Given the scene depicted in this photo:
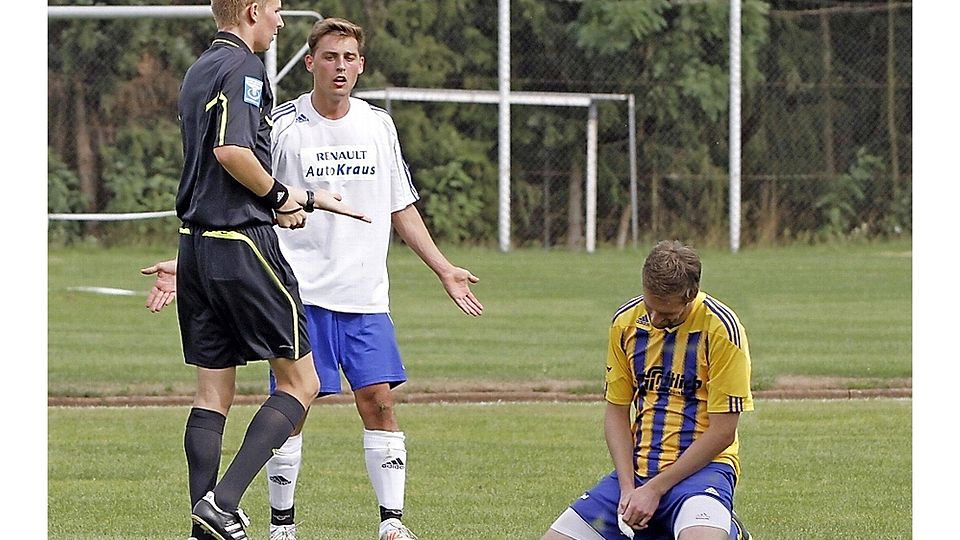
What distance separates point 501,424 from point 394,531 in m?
3.54

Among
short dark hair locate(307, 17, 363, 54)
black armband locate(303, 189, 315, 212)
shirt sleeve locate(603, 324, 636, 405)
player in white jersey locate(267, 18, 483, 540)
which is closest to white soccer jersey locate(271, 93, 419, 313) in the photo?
player in white jersey locate(267, 18, 483, 540)

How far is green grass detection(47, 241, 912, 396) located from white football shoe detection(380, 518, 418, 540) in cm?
528

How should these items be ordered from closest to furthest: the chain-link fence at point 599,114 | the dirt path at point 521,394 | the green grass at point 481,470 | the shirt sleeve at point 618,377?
the shirt sleeve at point 618,377
the green grass at point 481,470
the dirt path at point 521,394
the chain-link fence at point 599,114

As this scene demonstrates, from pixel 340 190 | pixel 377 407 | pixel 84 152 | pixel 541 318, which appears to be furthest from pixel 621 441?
pixel 84 152

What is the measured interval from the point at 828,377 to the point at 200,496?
7155 mm

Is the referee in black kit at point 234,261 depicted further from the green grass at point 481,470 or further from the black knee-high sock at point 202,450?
the green grass at point 481,470

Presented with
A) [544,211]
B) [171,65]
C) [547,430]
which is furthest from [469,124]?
[547,430]

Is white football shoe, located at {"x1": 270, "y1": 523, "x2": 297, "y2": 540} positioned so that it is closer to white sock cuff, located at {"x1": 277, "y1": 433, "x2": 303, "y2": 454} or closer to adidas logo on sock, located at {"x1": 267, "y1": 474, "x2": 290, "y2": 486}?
adidas logo on sock, located at {"x1": 267, "y1": 474, "x2": 290, "y2": 486}

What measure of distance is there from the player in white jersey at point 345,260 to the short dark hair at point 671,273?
1.27m

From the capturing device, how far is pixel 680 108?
25641 mm

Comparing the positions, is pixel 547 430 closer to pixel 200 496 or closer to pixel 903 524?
pixel 903 524

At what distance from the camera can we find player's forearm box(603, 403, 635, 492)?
504 centimetres

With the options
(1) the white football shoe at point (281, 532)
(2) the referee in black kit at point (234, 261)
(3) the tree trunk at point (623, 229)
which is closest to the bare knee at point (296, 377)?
(2) the referee in black kit at point (234, 261)

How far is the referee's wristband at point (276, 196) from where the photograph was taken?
5059mm
